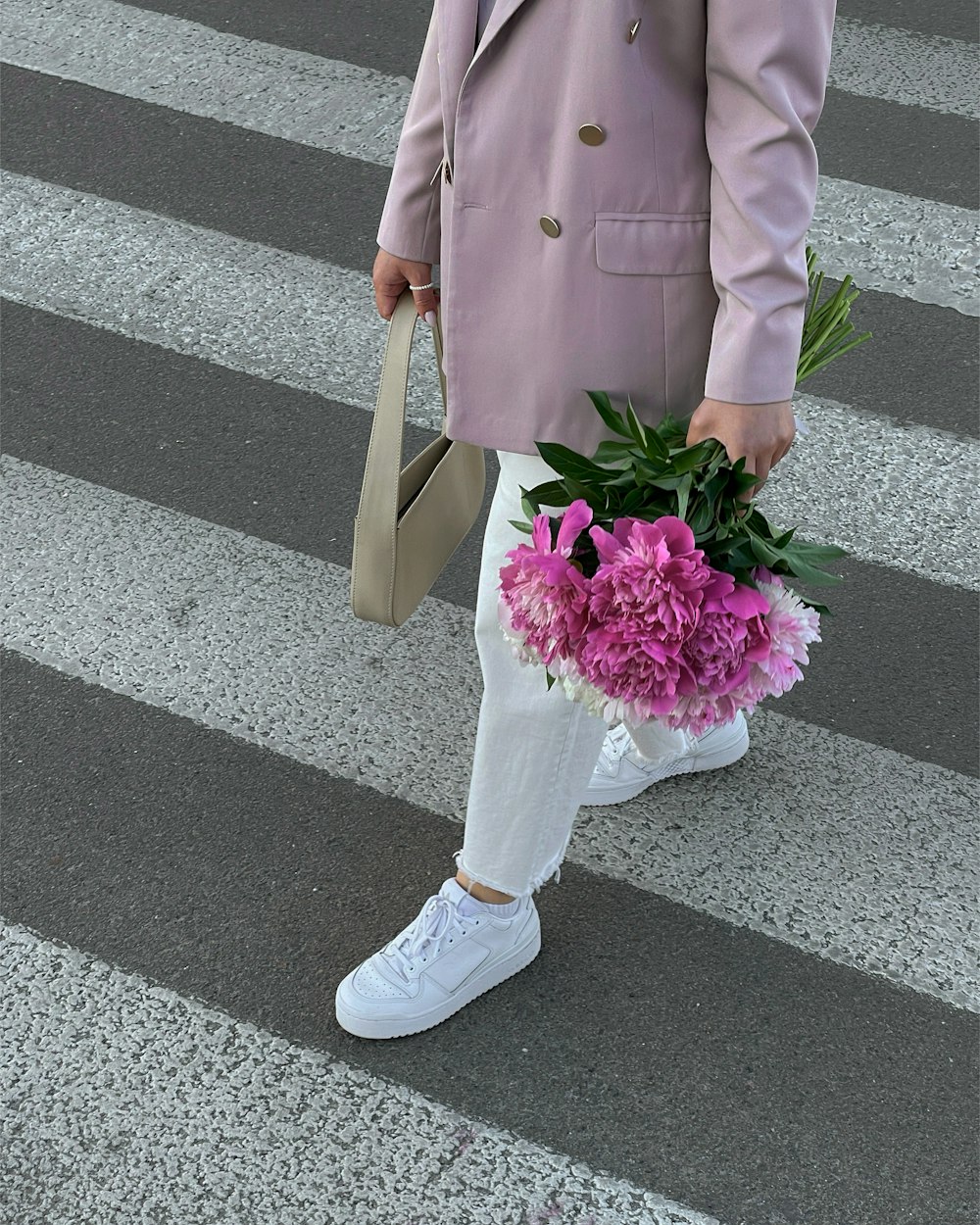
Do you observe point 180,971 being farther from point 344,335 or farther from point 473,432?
point 344,335

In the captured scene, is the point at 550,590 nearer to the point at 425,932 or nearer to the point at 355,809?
the point at 425,932

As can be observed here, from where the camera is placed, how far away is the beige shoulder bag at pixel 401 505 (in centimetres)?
234

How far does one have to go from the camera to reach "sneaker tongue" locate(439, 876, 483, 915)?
8.62 ft

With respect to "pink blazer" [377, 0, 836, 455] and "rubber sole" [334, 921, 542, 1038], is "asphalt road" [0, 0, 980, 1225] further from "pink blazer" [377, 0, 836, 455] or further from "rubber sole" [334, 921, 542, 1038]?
"pink blazer" [377, 0, 836, 455]

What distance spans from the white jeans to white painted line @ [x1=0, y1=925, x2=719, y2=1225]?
436 millimetres

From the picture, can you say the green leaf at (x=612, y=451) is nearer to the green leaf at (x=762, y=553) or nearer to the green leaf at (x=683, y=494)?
the green leaf at (x=683, y=494)

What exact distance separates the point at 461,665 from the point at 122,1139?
134cm

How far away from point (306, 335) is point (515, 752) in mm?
2189

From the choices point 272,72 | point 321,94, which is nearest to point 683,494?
point 321,94

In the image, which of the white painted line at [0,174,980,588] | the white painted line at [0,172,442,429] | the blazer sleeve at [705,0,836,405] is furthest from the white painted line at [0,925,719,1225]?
the white painted line at [0,172,442,429]

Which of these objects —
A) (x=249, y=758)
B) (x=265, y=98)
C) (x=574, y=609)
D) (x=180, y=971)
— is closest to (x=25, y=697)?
(x=249, y=758)

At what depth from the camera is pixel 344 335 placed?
14.0ft

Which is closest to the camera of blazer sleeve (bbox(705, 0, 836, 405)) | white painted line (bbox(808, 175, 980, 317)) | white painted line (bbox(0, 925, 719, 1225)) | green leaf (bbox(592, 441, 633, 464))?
blazer sleeve (bbox(705, 0, 836, 405))

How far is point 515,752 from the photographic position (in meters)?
2.42
